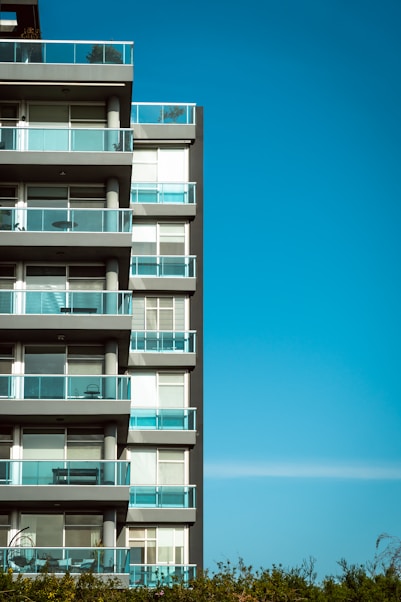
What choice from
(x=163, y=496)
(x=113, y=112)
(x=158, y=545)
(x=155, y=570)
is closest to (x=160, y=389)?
(x=163, y=496)

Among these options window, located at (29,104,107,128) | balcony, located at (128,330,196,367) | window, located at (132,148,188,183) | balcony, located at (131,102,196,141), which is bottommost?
balcony, located at (128,330,196,367)

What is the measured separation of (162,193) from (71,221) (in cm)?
993

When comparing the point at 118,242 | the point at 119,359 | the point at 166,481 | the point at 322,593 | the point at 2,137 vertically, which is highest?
the point at 2,137

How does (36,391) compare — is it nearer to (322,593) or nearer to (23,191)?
(23,191)

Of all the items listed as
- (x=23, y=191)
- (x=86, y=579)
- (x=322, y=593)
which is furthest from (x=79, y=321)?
(x=322, y=593)

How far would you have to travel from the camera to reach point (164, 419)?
50.8 m

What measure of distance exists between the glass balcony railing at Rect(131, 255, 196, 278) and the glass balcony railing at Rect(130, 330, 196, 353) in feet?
7.48

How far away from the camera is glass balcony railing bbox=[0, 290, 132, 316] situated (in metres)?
42.9

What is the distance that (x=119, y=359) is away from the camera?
159 feet

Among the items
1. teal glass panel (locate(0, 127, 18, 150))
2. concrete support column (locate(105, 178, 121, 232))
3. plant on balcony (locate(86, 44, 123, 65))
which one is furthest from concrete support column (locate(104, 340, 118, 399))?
plant on balcony (locate(86, 44, 123, 65))

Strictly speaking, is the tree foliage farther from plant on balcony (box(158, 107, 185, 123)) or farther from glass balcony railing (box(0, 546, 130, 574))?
plant on balcony (box(158, 107, 185, 123))

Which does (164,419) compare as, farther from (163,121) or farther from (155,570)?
(163,121)

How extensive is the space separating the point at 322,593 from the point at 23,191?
16.6 meters

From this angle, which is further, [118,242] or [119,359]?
[119,359]
